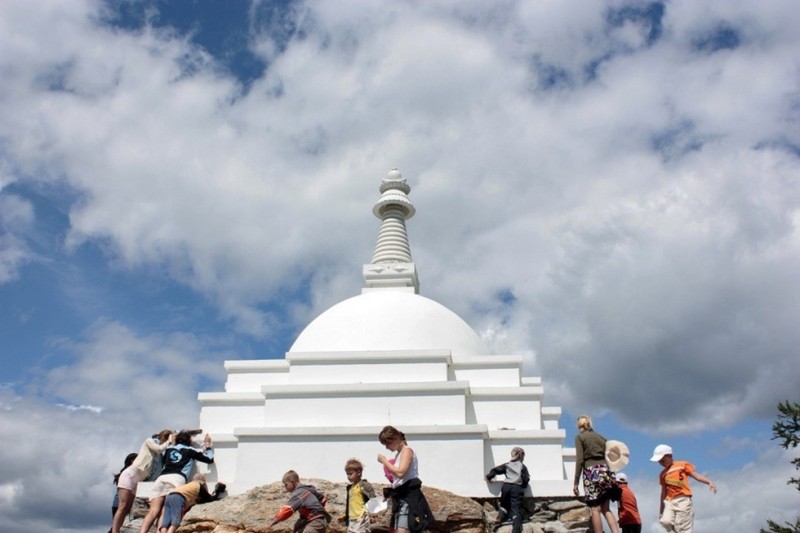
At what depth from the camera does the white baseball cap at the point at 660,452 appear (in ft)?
25.8

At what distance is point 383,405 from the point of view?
13.6 m

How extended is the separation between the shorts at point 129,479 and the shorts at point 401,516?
4439mm

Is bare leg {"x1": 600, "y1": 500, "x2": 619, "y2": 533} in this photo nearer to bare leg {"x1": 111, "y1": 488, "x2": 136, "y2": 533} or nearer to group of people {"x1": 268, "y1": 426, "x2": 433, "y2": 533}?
group of people {"x1": 268, "y1": 426, "x2": 433, "y2": 533}

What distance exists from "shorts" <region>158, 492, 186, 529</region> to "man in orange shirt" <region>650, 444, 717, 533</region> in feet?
18.8

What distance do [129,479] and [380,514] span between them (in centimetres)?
342

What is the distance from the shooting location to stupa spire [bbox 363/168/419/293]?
62.6ft

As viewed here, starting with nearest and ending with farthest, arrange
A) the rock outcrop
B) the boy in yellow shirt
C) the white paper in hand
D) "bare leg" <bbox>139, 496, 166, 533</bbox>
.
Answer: the boy in yellow shirt → the white paper in hand → "bare leg" <bbox>139, 496, 166, 533</bbox> → the rock outcrop

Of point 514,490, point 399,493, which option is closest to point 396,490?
point 399,493

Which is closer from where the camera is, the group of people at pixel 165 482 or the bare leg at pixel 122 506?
the group of people at pixel 165 482

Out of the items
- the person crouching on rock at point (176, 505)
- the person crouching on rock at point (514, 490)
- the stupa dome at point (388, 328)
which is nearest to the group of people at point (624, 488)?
the person crouching on rock at point (514, 490)

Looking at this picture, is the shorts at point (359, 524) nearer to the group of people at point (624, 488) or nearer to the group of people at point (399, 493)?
the group of people at point (399, 493)

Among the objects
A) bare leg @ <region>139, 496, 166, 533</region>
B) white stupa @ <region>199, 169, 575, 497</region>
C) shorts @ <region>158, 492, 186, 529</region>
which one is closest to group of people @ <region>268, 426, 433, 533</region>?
shorts @ <region>158, 492, 186, 529</region>

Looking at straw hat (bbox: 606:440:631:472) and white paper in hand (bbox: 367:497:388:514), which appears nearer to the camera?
white paper in hand (bbox: 367:497:388:514)

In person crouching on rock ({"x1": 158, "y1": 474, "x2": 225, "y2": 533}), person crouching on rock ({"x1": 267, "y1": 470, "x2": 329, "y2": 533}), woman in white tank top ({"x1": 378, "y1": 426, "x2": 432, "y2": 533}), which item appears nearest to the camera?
woman in white tank top ({"x1": 378, "y1": 426, "x2": 432, "y2": 533})
